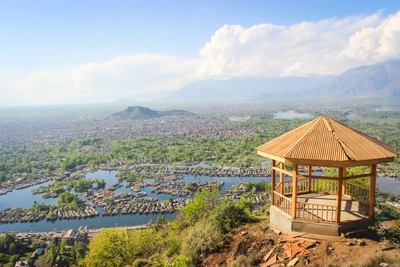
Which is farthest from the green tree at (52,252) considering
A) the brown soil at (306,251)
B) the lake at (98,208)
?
the brown soil at (306,251)

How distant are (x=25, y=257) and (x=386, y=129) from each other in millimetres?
73960

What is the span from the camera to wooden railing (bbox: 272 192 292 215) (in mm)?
8367

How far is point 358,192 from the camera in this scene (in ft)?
30.5

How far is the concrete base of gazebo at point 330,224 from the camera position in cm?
745

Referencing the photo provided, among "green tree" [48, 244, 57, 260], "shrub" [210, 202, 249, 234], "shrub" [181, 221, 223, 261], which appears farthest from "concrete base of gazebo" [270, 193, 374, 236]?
"green tree" [48, 244, 57, 260]

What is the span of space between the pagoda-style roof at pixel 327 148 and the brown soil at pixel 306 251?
5.80 feet

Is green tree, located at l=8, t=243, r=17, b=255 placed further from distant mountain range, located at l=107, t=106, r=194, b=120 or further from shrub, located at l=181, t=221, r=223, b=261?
distant mountain range, located at l=107, t=106, r=194, b=120

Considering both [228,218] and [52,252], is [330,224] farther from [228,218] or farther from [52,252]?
[52,252]

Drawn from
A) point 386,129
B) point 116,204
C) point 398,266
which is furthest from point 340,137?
point 386,129

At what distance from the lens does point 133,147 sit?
68.4 meters

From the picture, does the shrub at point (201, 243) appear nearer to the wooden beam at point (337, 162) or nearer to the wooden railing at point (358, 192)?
the wooden beam at point (337, 162)

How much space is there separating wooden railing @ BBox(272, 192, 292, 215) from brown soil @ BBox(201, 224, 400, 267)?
653 millimetres

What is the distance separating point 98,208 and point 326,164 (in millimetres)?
29527

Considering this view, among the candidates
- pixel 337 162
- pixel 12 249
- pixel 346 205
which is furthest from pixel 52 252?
pixel 337 162
